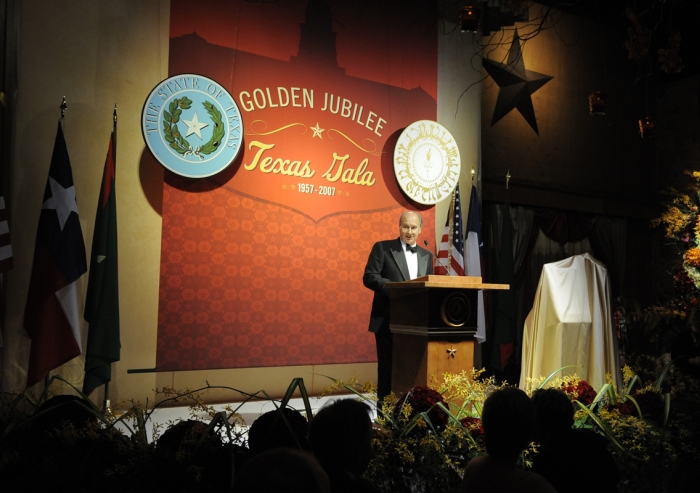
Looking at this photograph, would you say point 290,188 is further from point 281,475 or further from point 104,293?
point 281,475

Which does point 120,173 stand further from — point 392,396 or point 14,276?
point 392,396

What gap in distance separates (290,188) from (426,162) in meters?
1.46

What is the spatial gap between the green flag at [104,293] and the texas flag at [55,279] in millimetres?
116

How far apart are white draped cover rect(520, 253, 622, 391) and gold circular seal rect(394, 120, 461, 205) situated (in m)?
1.40

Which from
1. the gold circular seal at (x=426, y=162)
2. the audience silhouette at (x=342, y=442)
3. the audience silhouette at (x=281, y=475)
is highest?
the gold circular seal at (x=426, y=162)

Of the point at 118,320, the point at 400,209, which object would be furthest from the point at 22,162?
the point at 400,209

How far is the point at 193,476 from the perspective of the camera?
1788 mm

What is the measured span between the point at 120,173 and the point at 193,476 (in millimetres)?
4003

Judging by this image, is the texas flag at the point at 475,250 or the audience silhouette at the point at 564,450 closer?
the audience silhouette at the point at 564,450

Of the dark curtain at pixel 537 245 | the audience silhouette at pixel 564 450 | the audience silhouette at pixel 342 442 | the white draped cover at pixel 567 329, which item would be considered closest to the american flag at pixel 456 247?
the white draped cover at pixel 567 329

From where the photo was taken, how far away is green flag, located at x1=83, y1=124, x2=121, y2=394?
15.4 feet

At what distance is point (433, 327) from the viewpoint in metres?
3.72

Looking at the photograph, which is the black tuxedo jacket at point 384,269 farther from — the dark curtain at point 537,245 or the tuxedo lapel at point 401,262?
the dark curtain at point 537,245

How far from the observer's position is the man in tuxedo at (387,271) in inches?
175
